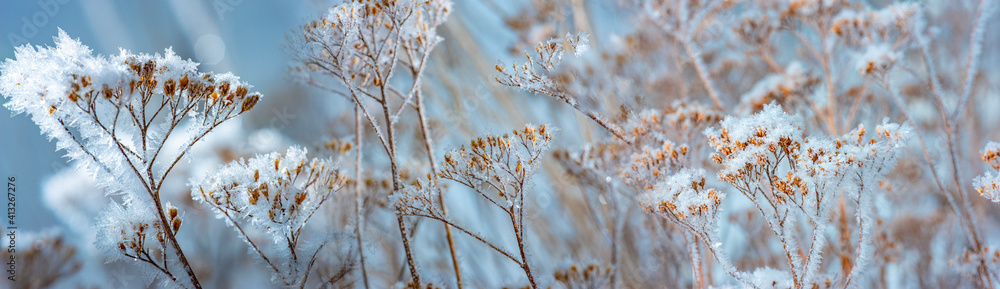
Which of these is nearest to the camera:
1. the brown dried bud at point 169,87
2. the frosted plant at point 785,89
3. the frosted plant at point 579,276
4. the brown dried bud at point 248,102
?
the brown dried bud at point 169,87

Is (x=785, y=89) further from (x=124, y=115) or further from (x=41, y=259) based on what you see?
(x=41, y=259)

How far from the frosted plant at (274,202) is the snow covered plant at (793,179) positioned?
4.17 ft

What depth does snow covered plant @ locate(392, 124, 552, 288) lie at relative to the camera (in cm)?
167

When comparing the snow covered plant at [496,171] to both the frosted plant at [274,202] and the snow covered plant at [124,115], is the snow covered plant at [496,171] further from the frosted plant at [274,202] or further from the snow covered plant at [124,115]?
the snow covered plant at [124,115]

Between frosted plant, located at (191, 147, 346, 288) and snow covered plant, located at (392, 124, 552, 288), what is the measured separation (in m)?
0.34

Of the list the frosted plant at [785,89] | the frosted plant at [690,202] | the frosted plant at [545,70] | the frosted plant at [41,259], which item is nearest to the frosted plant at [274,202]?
the frosted plant at [545,70]

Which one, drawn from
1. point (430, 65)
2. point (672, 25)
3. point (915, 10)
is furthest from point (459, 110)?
point (915, 10)

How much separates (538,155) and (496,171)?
0.17 m

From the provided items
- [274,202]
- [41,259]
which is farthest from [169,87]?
[41,259]

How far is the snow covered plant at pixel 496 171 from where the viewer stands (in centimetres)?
167

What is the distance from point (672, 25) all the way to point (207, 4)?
383 cm

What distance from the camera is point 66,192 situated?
120 inches

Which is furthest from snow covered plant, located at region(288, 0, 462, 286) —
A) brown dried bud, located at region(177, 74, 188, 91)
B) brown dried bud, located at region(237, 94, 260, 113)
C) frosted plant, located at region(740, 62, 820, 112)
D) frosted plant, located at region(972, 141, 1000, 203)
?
frosted plant, located at region(740, 62, 820, 112)

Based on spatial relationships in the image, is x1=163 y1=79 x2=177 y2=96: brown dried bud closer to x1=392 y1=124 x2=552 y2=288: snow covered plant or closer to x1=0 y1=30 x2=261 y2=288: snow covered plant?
x1=0 y1=30 x2=261 y2=288: snow covered plant
